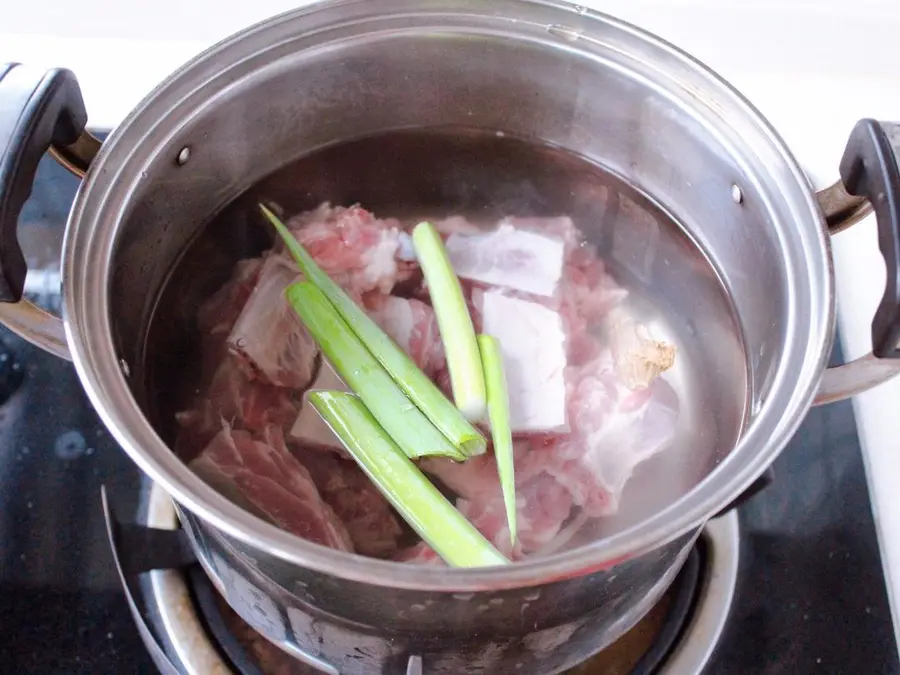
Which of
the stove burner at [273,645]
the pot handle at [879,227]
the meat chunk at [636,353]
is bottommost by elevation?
the stove burner at [273,645]

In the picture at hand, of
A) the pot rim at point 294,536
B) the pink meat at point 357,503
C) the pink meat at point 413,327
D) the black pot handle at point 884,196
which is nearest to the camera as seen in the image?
the pot rim at point 294,536

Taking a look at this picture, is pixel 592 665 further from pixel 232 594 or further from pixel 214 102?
pixel 214 102

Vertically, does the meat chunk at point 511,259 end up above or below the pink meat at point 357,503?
above

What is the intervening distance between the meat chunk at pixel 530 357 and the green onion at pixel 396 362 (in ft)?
0.26

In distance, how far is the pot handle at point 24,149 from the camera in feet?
2.13

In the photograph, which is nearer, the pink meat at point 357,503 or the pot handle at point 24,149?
the pot handle at point 24,149

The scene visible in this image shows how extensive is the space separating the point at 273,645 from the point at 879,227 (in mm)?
707

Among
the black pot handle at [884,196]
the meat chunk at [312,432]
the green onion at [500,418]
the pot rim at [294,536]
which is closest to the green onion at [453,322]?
the green onion at [500,418]

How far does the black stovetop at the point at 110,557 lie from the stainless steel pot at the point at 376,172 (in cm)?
18

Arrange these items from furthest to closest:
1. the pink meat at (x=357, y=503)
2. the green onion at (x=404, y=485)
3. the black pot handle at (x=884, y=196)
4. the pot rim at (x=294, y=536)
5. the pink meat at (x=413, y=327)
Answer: the pink meat at (x=413, y=327) < the pink meat at (x=357, y=503) < the green onion at (x=404, y=485) < the black pot handle at (x=884, y=196) < the pot rim at (x=294, y=536)

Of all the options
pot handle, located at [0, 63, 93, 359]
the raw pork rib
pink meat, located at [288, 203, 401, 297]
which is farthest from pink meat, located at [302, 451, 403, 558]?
pot handle, located at [0, 63, 93, 359]

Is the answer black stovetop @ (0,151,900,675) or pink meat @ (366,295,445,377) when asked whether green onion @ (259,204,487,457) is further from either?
black stovetop @ (0,151,900,675)

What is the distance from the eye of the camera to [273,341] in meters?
0.97

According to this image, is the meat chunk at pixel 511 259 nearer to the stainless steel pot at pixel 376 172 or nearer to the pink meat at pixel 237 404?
the stainless steel pot at pixel 376 172
